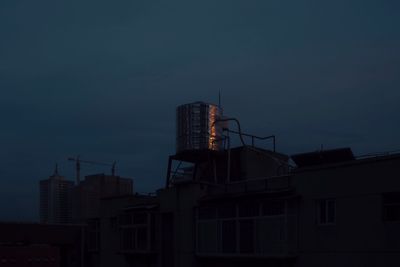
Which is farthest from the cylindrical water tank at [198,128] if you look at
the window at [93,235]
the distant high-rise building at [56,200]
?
the distant high-rise building at [56,200]

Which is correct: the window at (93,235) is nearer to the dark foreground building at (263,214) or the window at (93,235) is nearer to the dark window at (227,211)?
the dark foreground building at (263,214)

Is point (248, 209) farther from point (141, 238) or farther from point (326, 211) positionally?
point (141, 238)

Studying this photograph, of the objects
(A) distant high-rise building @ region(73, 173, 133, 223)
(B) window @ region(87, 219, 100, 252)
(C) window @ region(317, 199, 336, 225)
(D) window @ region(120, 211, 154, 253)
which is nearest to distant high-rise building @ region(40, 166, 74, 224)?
(A) distant high-rise building @ region(73, 173, 133, 223)

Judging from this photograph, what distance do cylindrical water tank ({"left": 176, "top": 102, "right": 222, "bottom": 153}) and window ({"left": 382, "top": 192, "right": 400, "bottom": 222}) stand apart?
31.1 ft

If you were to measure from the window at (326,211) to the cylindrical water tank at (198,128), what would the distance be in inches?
282

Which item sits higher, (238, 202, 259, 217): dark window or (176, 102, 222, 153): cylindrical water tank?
(176, 102, 222, 153): cylindrical water tank

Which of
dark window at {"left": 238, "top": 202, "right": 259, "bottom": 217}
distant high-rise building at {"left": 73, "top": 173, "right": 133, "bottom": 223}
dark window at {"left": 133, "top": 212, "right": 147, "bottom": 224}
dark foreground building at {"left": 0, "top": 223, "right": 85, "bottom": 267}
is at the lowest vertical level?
dark foreground building at {"left": 0, "top": 223, "right": 85, "bottom": 267}

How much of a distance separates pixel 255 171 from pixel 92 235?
1100 centimetres

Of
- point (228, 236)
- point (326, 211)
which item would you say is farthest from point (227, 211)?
point (326, 211)

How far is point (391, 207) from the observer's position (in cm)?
1981

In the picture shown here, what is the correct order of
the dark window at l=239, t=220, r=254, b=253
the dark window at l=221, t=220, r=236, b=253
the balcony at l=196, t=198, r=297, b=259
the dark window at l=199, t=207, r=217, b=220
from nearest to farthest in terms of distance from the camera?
1. the balcony at l=196, t=198, r=297, b=259
2. the dark window at l=239, t=220, r=254, b=253
3. the dark window at l=221, t=220, r=236, b=253
4. the dark window at l=199, t=207, r=217, b=220

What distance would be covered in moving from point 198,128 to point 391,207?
10015 millimetres

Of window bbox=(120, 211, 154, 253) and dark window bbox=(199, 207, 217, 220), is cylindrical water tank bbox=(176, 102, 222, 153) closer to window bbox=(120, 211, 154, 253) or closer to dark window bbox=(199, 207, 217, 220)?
dark window bbox=(199, 207, 217, 220)

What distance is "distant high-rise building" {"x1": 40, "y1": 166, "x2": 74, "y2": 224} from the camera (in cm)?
5253
